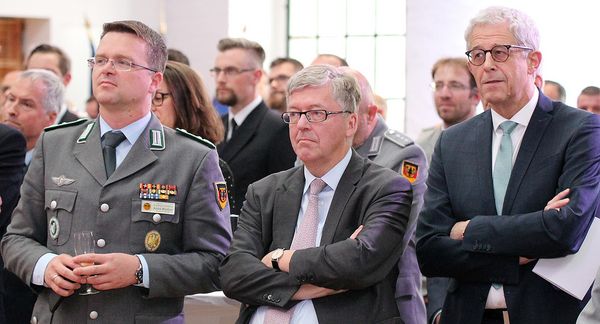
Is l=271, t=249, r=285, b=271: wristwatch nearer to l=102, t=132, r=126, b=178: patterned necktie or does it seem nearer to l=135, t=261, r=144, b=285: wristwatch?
l=135, t=261, r=144, b=285: wristwatch

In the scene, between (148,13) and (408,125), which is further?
(148,13)

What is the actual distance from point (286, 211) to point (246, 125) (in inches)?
89.9

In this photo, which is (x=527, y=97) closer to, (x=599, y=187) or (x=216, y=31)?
(x=599, y=187)

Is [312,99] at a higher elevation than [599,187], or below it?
higher

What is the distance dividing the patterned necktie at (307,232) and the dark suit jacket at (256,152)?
1798mm

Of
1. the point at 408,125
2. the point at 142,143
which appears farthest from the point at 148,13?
the point at 142,143

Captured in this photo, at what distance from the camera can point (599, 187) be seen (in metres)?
3.71

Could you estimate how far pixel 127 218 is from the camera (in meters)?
3.66

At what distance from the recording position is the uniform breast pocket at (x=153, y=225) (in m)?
3.66

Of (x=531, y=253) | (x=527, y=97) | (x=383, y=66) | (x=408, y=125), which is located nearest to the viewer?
(x=531, y=253)

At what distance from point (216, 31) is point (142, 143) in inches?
255

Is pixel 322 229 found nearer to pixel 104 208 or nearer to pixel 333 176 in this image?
pixel 333 176

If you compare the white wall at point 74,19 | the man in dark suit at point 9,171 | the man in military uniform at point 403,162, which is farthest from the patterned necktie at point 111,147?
the white wall at point 74,19

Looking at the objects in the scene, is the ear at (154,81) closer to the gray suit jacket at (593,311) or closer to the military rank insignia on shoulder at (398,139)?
the military rank insignia on shoulder at (398,139)
